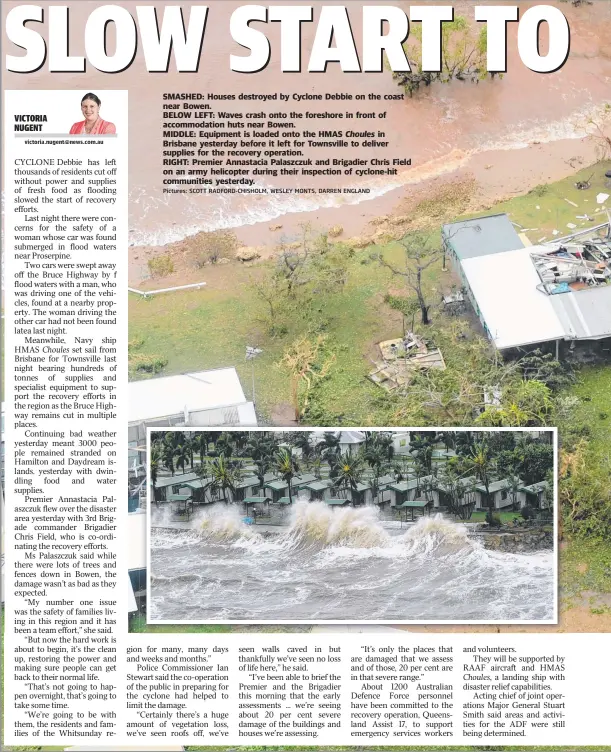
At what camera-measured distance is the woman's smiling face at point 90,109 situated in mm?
16141

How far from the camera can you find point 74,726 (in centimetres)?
1571

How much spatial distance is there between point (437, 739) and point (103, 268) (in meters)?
8.47

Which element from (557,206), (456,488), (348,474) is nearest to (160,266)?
(348,474)

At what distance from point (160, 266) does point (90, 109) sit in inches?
144

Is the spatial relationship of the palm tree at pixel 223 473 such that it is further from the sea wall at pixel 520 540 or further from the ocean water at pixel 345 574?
the sea wall at pixel 520 540

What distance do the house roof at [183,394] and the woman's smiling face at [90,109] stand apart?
4.09 metres

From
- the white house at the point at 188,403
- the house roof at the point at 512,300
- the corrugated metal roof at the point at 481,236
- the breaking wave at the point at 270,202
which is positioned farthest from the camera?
the breaking wave at the point at 270,202

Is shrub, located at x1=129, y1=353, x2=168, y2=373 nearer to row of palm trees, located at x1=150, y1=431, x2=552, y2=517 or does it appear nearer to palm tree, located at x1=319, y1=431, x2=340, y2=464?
row of palm trees, located at x1=150, y1=431, x2=552, y2=517

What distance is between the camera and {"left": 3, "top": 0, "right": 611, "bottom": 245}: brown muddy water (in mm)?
17469

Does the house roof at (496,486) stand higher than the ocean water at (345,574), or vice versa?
the house roof at (496,486)

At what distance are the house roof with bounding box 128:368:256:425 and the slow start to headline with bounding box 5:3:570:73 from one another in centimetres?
489

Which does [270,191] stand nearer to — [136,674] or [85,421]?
[85,421]

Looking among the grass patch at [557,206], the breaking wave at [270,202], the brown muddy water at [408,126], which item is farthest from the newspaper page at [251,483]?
the grass patch at [557,206]

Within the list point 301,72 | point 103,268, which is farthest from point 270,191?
point 103,268
